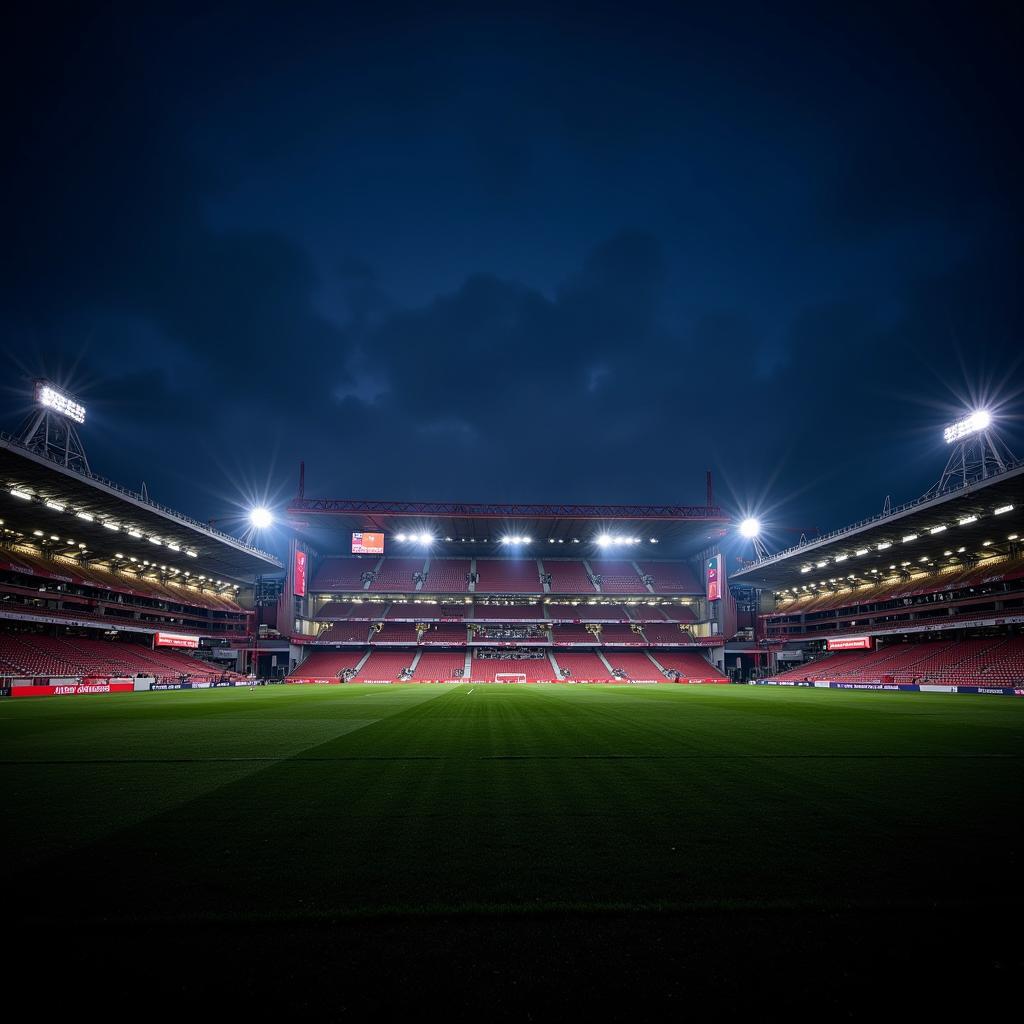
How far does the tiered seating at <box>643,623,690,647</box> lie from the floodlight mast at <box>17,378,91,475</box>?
56239mm

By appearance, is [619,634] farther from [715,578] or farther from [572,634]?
Answer: [715,578]

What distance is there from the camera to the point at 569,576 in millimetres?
72250

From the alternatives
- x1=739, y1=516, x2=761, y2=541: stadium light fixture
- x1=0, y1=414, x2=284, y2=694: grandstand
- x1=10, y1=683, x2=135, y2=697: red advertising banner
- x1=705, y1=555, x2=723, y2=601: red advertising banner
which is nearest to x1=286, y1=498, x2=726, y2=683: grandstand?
x1=705, y1=555, x2=723, y2=601: red advertising banner

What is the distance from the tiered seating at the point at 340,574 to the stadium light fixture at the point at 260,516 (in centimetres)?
1089

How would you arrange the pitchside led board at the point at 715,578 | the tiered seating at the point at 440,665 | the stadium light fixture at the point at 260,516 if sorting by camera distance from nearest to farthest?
the tiered seating at the point at 440,665, the stadium light fixture at the point at 260,516, the pitchside led board at the point at 715,578

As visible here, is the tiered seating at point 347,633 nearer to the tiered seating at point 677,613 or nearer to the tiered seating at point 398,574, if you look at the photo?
the tiered seating at point 398,574

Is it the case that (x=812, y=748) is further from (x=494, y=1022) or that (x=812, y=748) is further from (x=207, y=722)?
(x=207, y=722)

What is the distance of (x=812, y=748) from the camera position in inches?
412

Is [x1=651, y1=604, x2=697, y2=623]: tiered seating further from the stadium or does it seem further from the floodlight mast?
the floodlight mast

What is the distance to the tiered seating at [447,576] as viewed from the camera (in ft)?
225

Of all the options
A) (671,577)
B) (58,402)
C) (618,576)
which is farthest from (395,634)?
(58,402)

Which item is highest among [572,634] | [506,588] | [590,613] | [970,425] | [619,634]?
[970,425]

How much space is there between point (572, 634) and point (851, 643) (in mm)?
28557

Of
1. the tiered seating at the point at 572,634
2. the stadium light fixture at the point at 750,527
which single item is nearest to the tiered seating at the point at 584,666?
the tiered seating at the point at 572,634
